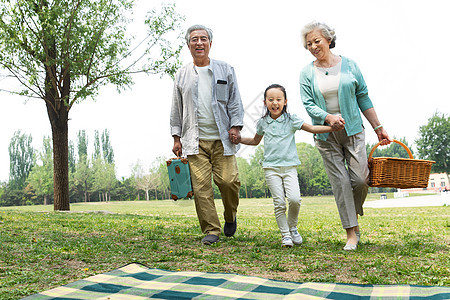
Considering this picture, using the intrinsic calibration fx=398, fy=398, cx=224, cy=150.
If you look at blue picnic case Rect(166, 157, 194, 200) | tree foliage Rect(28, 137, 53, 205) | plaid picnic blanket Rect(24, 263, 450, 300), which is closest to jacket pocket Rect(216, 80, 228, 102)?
blue picnic case Rect(166, 157, 194, 200)

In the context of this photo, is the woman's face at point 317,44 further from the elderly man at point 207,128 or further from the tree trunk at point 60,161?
the tree trunk at point 60,161

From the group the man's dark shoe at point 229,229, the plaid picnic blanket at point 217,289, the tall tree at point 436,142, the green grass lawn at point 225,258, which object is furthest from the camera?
the tall tree at point 436,142

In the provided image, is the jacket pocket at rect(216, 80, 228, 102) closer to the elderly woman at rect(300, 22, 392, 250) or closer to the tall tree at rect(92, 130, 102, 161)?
the elderly woman at rect(300, 22, 392, 250)

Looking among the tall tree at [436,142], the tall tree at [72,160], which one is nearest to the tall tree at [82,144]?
the tall tree at [72,160]

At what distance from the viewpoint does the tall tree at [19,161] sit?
5250 cm

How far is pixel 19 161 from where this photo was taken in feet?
175

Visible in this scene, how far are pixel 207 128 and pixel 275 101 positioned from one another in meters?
0.89

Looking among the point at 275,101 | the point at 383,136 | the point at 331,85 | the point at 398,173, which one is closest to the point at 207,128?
the point at 275,101

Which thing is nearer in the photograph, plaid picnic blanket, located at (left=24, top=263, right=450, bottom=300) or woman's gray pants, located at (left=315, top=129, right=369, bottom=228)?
plaid picnic blanket, located at (left=24, top=263, right=450, bottom=300)

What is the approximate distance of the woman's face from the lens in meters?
4.09

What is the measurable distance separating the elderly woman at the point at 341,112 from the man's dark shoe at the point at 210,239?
4.68 ft

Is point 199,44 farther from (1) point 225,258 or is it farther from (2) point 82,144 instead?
(2) point 82,144

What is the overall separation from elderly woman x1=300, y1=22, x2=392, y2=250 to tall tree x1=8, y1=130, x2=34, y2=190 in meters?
55.0

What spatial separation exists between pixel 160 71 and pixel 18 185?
150 feet
